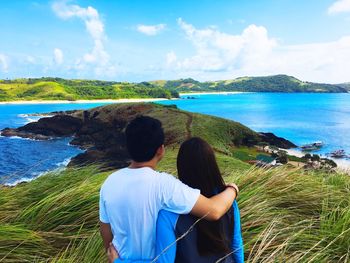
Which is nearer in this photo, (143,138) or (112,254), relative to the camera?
(143,138)

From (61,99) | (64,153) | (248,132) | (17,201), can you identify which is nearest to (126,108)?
(64,153)

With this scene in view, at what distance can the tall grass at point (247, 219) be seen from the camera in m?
3.70

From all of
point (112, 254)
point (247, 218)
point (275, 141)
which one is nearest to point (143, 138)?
point (112, 254)

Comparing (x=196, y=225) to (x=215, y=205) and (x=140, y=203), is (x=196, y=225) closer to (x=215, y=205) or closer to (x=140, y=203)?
(x=215, y=205)

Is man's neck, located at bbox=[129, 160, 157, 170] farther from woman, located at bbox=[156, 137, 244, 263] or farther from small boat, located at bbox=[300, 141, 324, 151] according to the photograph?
small boat, located at bbox=[300, 141, 324, 151]

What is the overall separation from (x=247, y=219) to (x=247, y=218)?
2cm

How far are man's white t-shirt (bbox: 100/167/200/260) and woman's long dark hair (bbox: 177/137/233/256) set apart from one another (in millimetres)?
180

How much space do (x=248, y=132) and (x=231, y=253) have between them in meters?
45.6

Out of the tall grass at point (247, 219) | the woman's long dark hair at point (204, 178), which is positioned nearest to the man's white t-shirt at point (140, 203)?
the woman's long dark hair at point (204, 178)

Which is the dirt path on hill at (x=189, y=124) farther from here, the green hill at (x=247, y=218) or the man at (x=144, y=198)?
the man at (x=144, y=198)

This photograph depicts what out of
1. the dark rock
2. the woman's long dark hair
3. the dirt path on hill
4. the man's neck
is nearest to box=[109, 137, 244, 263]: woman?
the woman's long dark hair

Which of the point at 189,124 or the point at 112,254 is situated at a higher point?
the point at 112,254

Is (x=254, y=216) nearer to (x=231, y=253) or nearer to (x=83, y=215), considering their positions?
(x=231, y=253)

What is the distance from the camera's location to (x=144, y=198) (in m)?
2.36
